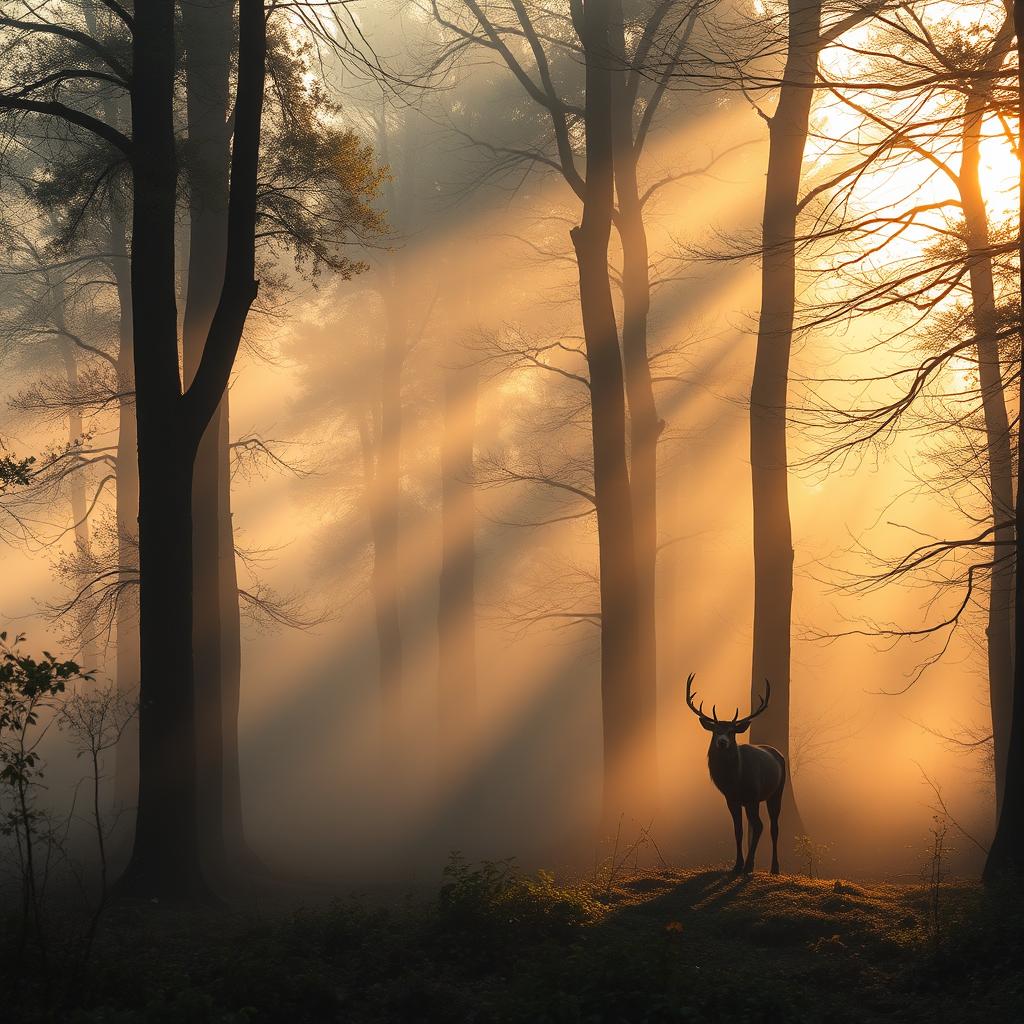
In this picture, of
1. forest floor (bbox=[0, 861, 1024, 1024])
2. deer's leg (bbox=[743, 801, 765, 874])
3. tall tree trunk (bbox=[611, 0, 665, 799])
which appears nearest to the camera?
forest floor (bbox=[0, 861, 1024, 1024])

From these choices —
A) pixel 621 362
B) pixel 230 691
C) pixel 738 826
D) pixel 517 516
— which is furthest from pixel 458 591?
pixel 738 826

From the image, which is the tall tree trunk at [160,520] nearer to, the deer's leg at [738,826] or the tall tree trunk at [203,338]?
the tall tree trunk at [203,338]

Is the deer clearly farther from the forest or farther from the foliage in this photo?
the foliage

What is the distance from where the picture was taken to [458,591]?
977 inches

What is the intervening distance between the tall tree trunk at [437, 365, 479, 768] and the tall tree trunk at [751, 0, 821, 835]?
37.0ft

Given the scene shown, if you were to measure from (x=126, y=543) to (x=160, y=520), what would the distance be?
9.22 meters

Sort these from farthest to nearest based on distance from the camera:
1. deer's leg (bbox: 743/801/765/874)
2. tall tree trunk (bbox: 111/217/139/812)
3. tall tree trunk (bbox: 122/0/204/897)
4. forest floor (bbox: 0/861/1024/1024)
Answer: tall tree trunk (bbox: 111/217/139/812) < deer's leg (bbox: 743/801/765/874) < tall tree trunk (bbox: 122/0/204/897) < forest floor (bbox: 0/861/1024/1024)

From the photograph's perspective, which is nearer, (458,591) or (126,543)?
(126,543)

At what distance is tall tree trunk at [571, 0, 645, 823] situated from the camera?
48.6 ft

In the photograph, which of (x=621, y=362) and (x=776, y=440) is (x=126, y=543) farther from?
(x=776, y=440)

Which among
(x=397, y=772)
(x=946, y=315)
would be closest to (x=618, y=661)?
(x=946, y=315)

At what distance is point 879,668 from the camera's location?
37438 millimetres

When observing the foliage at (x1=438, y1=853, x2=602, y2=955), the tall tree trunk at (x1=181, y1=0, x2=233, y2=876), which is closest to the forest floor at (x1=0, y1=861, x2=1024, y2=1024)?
the foliage at (x1=438, y1=853, x2=602, y2=955)

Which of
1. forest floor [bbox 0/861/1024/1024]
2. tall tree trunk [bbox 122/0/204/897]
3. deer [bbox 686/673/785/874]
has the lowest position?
forest floor [bbox 0/861/1024/1024]
